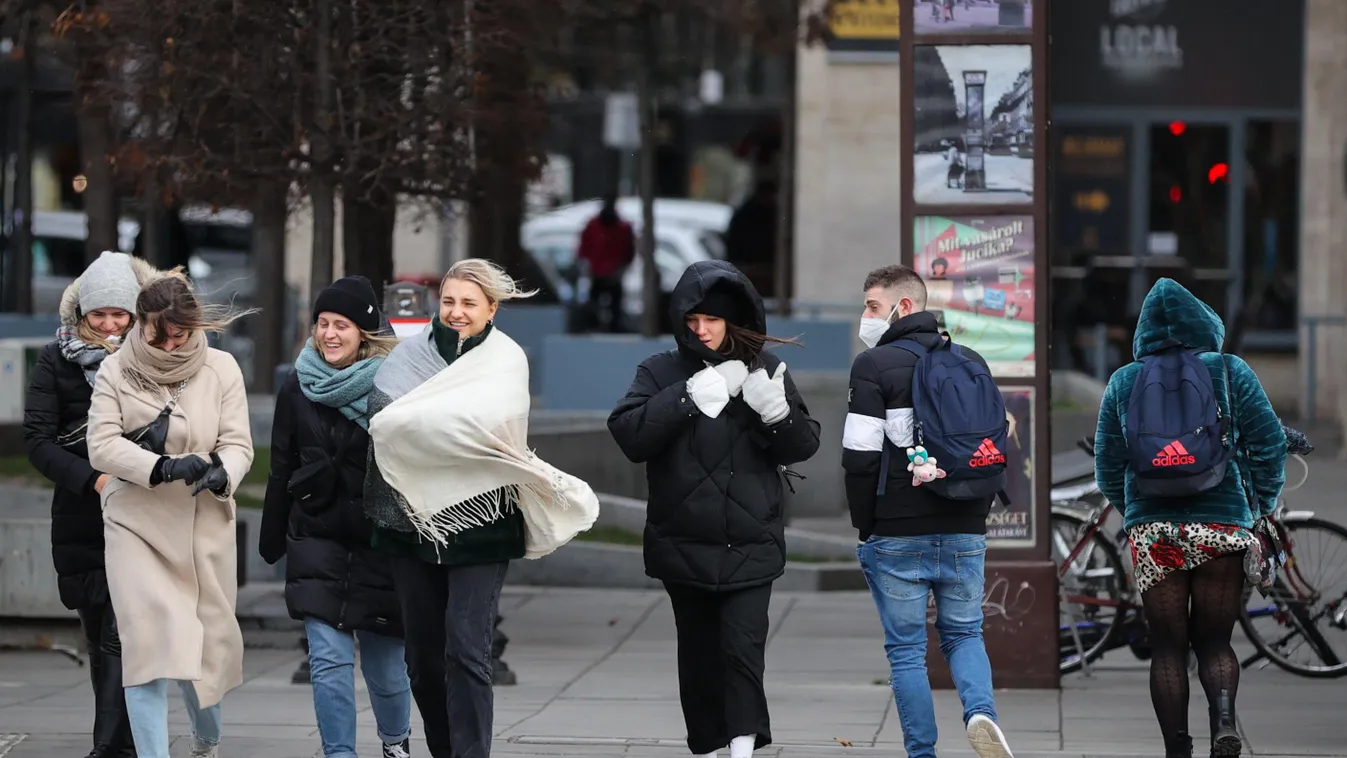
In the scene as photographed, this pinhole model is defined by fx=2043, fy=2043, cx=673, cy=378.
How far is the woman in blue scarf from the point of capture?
21.0 feet

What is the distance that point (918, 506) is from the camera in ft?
21.0

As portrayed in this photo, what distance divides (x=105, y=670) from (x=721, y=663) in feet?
6.76

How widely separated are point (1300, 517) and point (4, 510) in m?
7.09

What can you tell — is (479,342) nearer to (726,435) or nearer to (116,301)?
(726,435)

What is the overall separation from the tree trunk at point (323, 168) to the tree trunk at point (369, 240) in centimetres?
24


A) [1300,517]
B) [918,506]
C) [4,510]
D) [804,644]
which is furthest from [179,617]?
[4,510]

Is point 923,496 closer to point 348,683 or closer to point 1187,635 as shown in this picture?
point 1187,635

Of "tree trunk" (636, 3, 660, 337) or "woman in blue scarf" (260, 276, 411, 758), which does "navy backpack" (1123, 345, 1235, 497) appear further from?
"tree trunk" (636, 3, 660, 337)

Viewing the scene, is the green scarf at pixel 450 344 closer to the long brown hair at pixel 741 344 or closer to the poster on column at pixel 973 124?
the long brown hair at pixel 741 344

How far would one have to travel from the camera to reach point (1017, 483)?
8.50 metres

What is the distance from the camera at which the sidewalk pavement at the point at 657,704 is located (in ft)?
24.3

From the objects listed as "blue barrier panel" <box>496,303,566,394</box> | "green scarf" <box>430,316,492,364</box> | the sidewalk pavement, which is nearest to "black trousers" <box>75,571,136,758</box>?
the sidewalk pavement

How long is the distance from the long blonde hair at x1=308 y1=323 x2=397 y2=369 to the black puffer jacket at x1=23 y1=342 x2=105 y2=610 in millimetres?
879

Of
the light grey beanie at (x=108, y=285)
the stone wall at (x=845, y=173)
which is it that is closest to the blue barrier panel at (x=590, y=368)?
the stone wall at (x=845, y=173)
